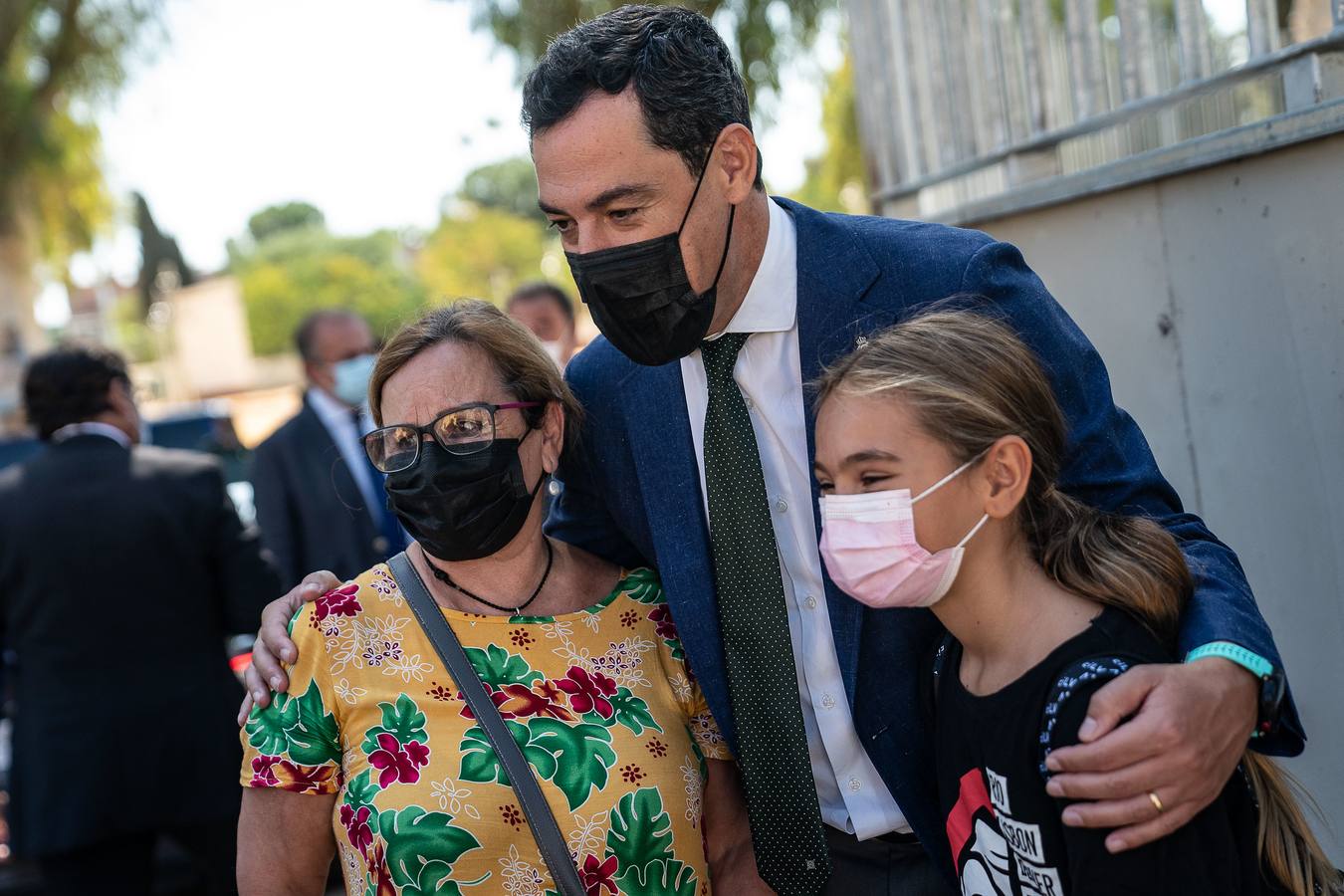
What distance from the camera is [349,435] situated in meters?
5.90

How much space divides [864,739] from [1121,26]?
6.75 feet

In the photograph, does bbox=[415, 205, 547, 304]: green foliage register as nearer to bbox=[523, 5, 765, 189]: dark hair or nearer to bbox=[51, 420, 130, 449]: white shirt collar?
bbox=[51, 420, 130, 449]: white shirt collar

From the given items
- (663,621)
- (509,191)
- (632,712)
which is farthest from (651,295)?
(509,191)

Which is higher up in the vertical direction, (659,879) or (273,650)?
(273,650)

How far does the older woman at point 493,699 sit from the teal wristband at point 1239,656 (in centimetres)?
96

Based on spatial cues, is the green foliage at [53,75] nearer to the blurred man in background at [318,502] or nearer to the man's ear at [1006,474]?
the blurred man in background at [318,502]

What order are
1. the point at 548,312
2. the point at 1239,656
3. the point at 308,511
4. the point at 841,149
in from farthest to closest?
the point at 841,149 < the point at 548,312 < the point at 308,511 < the point at 1239,656

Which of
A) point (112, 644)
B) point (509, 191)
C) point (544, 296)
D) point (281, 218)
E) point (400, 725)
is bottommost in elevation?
point (112, 644)

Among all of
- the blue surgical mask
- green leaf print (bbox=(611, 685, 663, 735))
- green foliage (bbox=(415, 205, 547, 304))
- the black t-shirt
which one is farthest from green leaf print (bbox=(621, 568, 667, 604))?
green foliage (bbox=(415, 205, 547, 304))

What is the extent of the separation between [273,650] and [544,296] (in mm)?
4971

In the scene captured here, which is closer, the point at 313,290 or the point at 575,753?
the point at 575,753

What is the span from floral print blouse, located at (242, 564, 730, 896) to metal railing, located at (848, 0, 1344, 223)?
1633mm

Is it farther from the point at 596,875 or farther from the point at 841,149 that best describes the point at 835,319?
the point at 841,149

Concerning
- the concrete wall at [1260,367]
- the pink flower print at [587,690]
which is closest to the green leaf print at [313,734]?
the pink flower print at [587,690]
